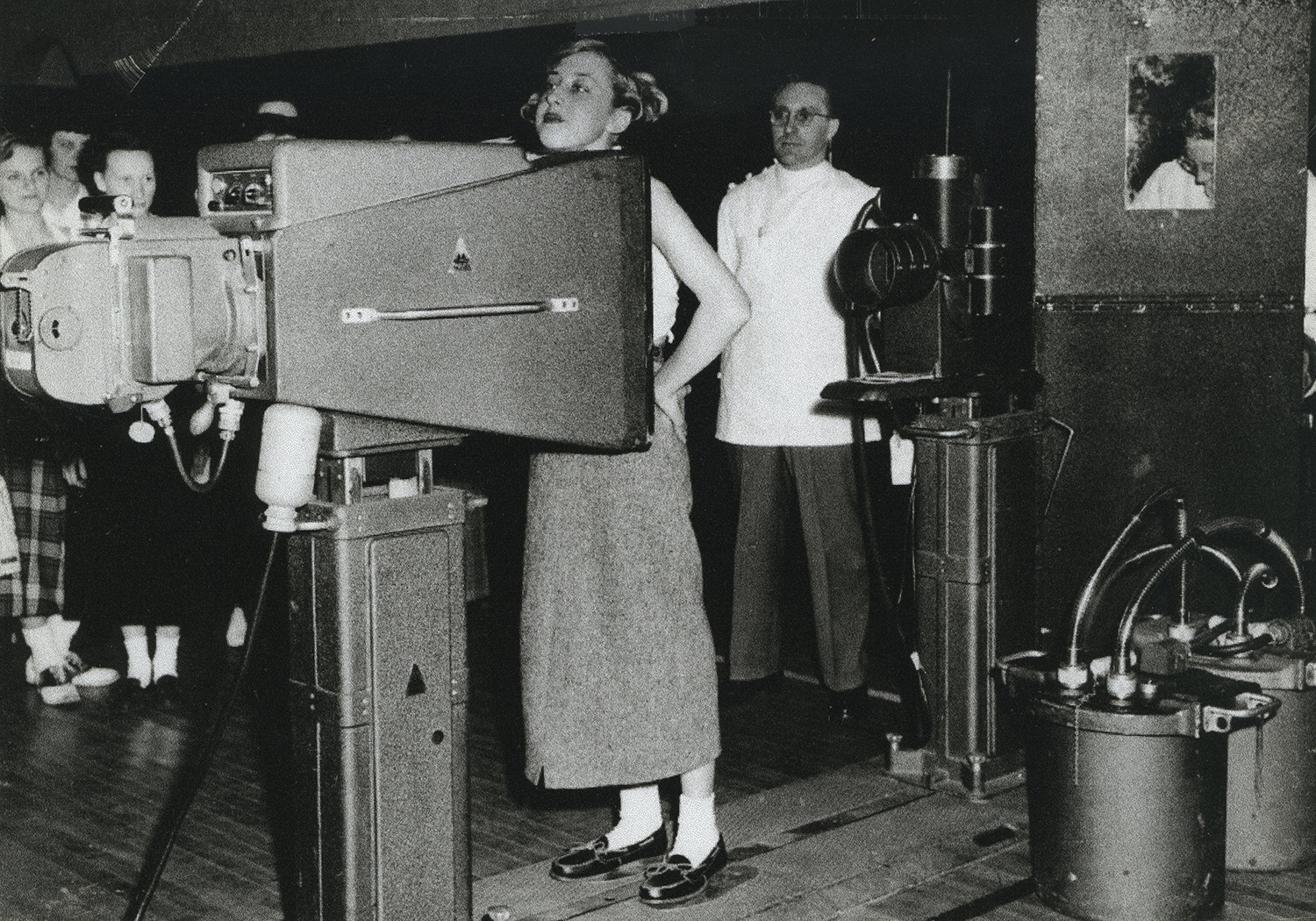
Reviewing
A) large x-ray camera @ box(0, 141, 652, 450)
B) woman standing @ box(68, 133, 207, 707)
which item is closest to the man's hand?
woman standing @ box(68, 133, 207, 707)

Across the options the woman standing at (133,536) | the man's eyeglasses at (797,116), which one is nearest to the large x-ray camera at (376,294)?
the man's eyeglasses at (797,116)

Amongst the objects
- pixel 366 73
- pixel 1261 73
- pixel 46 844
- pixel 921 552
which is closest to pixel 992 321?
pixel 921 552

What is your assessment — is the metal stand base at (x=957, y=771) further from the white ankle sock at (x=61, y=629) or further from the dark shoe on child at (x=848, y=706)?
the white ankle sock at (x=61, y=629)

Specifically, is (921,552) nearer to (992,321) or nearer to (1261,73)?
(992,321)

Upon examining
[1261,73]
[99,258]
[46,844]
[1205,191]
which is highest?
[1261,73]

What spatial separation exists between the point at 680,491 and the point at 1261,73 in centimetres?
195

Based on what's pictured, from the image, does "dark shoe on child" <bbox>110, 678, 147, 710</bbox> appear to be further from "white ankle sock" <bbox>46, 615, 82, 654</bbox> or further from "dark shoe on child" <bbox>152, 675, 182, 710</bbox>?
"white ankle sock" <bbox>46, 615, 82, 654</bbox>

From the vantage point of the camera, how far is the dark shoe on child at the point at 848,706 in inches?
176

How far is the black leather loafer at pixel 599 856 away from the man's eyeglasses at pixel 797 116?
6.80 feet

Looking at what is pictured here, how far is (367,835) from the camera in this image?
2.08m

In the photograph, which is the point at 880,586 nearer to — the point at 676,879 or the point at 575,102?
the point at 676,879

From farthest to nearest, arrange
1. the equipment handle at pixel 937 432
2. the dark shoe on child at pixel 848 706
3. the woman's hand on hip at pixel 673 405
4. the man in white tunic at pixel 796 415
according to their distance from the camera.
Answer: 1. the dark shoe on child at pixel 848 706
2. the man in white tunic at pixel 796 415
3. the equipment handle at pixel 937 432
4. the woman's hand on hip at pixel 673 405

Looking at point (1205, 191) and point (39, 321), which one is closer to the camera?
point (39, 321)

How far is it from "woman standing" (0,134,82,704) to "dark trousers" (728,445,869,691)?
2152mm
